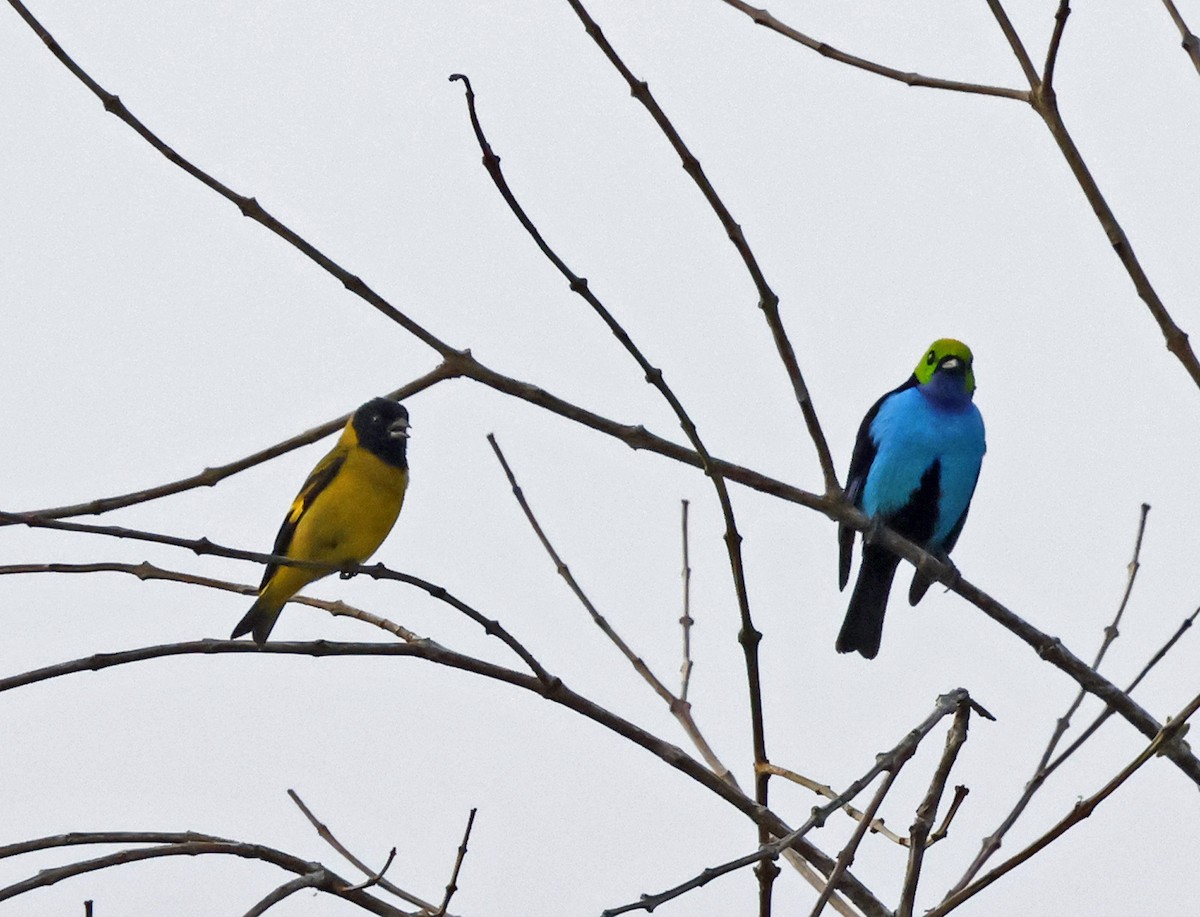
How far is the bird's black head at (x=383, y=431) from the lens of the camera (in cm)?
550

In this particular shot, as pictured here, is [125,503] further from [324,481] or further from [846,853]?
[324,481]

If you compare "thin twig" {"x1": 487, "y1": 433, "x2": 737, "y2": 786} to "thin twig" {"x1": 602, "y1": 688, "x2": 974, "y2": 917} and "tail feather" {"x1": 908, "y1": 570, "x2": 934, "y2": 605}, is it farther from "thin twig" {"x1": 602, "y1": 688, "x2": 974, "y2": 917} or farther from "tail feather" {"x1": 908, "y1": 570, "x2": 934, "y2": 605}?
"tail feather" {"x1": 908, "y1": 570, "x2": 934, "y2": 605}

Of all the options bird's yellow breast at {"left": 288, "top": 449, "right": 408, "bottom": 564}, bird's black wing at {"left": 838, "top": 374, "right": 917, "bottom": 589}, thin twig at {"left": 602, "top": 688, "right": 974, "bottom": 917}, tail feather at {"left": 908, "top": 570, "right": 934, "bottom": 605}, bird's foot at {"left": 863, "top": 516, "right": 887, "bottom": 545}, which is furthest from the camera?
tail feather at {"left": 908, "top": 570, "right": 934, "bottom": 605}

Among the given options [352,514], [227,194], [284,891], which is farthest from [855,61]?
[352,514]

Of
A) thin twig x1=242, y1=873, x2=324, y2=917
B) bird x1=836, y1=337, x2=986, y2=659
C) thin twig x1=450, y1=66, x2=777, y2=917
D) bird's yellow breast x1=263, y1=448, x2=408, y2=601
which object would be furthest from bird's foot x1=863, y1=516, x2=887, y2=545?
bird x1=836, y1=337, x2=986, y2=659

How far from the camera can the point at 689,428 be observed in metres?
2.35

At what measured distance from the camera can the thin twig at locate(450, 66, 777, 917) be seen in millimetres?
2221

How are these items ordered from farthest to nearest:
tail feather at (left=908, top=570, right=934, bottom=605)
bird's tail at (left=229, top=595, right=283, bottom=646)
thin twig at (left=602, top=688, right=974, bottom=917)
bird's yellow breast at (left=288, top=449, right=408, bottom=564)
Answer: tail feather at (left=908, top=570, right=934, bottom=605) → bird's tail at (left=229, top=595, right=283, bottom=646) → bird's yellow breast at (left=288, top=449, right=408, bottom=564) → thin twig at (left=602, top=688, right=974, bottom=917)

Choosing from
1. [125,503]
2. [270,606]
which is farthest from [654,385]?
[270,606]

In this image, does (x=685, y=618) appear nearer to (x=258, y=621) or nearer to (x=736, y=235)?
(x=736, y=235)

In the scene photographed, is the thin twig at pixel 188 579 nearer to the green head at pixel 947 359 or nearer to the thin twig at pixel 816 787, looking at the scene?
the thin twig at pixel 816 787

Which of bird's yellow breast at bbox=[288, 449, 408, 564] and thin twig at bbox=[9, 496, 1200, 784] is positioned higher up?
bird's yellow breast at bbox=[288, 449, 408, 564]

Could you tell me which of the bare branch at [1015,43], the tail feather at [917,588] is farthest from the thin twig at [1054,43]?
the tail feather at [917,588]

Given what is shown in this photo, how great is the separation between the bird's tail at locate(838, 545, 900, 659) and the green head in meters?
0.85
